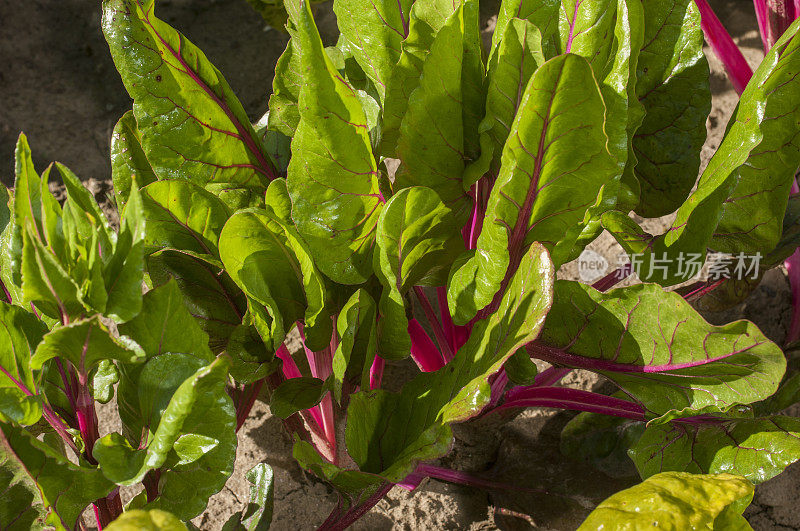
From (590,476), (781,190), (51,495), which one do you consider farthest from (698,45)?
(51,495)

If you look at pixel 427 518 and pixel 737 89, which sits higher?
pixel 737 89

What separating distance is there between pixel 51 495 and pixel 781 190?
1139 millimetres

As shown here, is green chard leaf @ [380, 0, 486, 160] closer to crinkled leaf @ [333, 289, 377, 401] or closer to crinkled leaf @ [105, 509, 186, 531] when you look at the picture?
crinkled leaf @ [333, 289, 377, 401]

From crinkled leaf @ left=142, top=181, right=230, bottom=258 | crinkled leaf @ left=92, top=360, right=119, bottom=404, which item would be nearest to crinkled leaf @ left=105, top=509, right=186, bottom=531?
crinkled leaf @ left=92, top=360, right=119, bottom=404

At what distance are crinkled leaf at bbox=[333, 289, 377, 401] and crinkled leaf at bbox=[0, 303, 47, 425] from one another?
392mm

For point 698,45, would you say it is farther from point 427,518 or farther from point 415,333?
point 427,518

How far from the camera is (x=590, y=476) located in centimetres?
143

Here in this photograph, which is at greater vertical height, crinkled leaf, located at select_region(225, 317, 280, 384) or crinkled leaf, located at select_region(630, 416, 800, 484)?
crinkled leaf, located at select_region(225, 317, 280, 384)

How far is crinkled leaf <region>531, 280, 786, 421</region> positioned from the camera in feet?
3.55

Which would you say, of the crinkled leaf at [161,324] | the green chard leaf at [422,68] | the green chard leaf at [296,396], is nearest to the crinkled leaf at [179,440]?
the crinkled leaf at [161,324]

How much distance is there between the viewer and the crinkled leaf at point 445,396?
94 centimetres

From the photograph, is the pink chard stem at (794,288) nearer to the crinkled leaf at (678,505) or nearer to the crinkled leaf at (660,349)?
the crinkled leaf at (660,349)

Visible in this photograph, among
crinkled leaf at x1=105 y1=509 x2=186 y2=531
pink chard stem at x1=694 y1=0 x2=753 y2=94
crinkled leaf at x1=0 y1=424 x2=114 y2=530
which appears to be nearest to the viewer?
crinkled leaf at x1=105 y1=509 x2=186 y2=531

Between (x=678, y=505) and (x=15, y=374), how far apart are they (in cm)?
80
